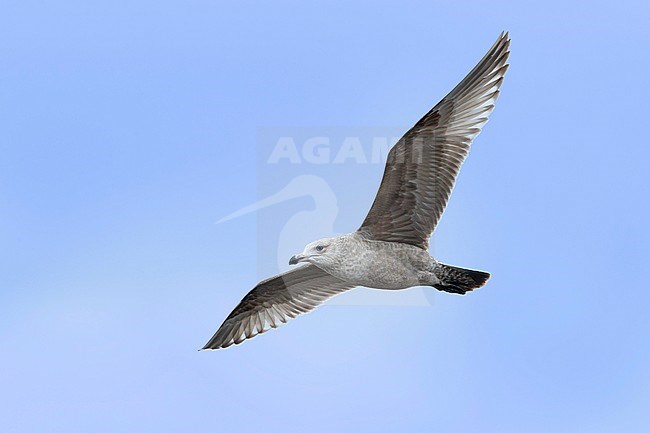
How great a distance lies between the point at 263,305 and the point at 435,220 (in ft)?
13.1

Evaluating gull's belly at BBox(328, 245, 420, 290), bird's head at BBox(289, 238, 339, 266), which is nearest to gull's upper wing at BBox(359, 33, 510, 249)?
gull's belly at BBox(328, 245, 420, 290)

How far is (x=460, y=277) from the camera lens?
13633 mm

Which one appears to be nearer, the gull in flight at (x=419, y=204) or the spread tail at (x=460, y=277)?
the gull in flight at (x=419, y=204)

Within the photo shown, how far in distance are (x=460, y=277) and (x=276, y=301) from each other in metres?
3.87

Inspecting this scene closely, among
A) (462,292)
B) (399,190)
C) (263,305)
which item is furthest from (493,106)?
(263,305)

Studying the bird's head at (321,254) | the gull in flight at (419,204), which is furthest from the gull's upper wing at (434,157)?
the bird's head at (321,254)

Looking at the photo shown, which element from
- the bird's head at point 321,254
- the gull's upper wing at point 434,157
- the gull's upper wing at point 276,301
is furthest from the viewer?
the gull's upper wing at point 276,301

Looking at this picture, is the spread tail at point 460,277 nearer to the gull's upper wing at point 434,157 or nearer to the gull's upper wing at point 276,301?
the gull's upper wing at point 434,157

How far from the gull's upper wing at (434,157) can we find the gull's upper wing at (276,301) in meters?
2.43

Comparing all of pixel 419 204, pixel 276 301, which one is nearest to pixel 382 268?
pixel 419 204

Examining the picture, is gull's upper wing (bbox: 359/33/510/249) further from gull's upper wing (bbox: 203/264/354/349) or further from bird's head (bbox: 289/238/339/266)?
gull's upper wing (bbox: 203/264/354/349)

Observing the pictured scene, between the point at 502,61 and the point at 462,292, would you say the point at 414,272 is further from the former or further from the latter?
the point at 502,61

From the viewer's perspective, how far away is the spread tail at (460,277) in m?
13.6

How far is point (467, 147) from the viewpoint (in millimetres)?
13445
